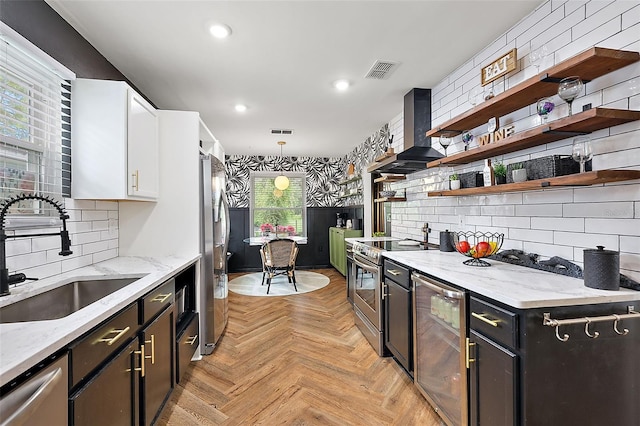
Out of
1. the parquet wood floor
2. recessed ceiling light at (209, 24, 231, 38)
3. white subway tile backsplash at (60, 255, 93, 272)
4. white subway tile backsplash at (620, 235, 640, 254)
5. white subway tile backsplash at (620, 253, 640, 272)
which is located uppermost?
recessed ceiling light at (209, 24, 231, 38)

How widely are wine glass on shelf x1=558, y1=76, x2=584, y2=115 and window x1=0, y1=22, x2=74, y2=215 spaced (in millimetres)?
2794

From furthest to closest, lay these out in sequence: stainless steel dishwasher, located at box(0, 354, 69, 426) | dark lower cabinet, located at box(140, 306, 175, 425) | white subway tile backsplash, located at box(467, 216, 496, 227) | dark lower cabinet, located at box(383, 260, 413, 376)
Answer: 1. white subway tile backsplash, located at box(467, 216, 496, 227)
2. dark lower cabinet, located at box(383, 260, 413, 376)
3. dark lower cabinet, located at box(140, 306, 175, 425)
4. stainless steel dishwasher, located at box(0, 354, 69, 426)

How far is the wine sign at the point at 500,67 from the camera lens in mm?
2108

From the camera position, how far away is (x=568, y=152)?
1754 mm

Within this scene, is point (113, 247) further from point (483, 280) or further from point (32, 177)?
point (483, 280)

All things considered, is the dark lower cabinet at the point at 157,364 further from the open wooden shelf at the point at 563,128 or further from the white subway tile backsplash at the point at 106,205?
the open wooden shelf at the point at 563,128

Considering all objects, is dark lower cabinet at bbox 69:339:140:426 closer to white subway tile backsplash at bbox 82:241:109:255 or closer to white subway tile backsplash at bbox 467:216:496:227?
white subway tile backsplash at bbox 82:241:109:255

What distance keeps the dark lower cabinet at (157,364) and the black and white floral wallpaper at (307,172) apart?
4681mm

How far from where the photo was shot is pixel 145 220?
2732 mm

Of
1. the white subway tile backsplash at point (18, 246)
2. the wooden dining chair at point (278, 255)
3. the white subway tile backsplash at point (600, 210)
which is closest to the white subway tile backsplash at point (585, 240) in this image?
the white subway tile backsplash at point (600, 210)

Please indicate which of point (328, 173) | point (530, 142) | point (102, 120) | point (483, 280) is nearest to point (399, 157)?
point (530, 142)

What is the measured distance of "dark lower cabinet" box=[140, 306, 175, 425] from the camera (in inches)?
64.8

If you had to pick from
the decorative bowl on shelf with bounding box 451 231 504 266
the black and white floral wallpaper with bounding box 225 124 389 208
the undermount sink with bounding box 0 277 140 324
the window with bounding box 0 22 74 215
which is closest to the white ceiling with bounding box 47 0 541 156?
the window with bounding box 0 22 74 215

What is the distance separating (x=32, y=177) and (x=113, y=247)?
3.27ft
